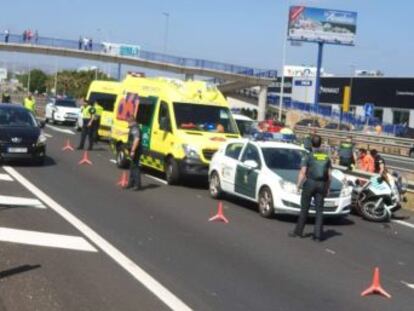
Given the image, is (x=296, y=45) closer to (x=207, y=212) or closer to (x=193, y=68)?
(x=193, y=68)

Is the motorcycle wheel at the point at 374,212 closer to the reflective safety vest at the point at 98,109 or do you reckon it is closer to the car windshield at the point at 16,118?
the car windshield at the point at 16,118

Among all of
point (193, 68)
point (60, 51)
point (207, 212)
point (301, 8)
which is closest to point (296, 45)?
point (301, 8)

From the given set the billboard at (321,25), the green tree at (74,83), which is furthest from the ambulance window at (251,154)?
the green tree at (74,83)

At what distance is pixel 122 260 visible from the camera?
9.02 metres

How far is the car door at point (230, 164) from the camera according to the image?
15.2m

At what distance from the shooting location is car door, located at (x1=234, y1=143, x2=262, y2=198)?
14328 mm

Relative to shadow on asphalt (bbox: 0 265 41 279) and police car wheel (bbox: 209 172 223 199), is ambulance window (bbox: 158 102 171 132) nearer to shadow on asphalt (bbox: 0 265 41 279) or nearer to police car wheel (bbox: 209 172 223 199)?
police car wheel (bbox: 209 172 223 199)

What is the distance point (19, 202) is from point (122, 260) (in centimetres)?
496

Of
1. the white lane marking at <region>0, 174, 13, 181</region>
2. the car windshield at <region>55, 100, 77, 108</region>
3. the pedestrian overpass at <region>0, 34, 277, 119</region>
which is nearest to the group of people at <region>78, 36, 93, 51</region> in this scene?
the pedestrian overpass at <region>0, 34, 277, 119</region>

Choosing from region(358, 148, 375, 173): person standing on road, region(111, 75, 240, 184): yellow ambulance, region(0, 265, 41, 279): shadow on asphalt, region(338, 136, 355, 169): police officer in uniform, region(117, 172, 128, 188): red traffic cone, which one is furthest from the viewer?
region(338, 136, 355, 169): police officer in uniform

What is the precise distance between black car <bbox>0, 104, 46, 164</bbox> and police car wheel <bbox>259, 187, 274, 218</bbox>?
7.79 meters

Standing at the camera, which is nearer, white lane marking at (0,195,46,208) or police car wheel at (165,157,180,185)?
white lane marking at (0,195,46,208)

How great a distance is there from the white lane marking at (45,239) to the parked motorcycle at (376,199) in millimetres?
6741

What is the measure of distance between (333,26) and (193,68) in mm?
15166
